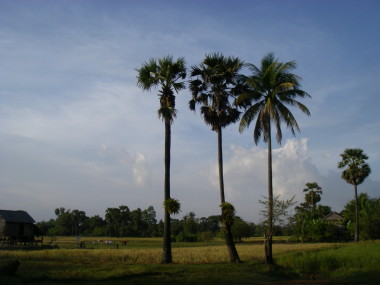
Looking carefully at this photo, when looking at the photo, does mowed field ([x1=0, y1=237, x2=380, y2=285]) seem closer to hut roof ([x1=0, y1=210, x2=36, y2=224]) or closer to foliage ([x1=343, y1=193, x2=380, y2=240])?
hut roof ([x1=0, y1=210, x2=36, y2=224])

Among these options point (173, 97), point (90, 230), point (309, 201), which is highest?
point (173, 97)

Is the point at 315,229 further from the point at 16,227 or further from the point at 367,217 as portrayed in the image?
the point at 16,227

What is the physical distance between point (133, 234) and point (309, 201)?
5820 cm

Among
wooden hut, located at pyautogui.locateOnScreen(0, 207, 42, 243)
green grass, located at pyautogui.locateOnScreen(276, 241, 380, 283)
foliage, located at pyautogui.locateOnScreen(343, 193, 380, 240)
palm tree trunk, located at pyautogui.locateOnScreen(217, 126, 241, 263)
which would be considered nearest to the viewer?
green grass, located at pyautogui.locateOnScreen(276, 241, 380, 283)

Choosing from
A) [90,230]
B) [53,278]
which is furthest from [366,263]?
[90,230]

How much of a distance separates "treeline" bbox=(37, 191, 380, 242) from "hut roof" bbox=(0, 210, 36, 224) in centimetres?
2851

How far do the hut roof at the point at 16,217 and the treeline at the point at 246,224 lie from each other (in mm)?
28512

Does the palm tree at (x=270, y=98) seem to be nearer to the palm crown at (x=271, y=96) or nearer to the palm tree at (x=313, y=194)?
the palm crown at (x=271, y=96)

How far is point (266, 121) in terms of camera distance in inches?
1049

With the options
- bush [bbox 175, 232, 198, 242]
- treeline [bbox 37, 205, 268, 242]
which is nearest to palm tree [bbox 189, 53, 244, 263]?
bush [bbox 175, 232, 198, 242]

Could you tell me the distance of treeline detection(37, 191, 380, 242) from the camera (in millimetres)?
61656

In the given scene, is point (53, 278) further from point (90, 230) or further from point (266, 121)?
point (90, 230)

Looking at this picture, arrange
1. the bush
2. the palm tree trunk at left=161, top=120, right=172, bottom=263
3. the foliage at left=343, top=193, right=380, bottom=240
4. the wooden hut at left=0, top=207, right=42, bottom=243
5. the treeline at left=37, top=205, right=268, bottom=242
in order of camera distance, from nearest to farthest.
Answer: the palm tree trunk at left=161, top=120, right=172, bottom=263 → the wooden hut at left=0, top=207, right=42, bottom=243 → the foliage at left=343, top=193, right=380, bottom=240 → the bush → the treeline at left=37, top=205, right=268, bottom=242

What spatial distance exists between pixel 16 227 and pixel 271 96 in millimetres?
41579
